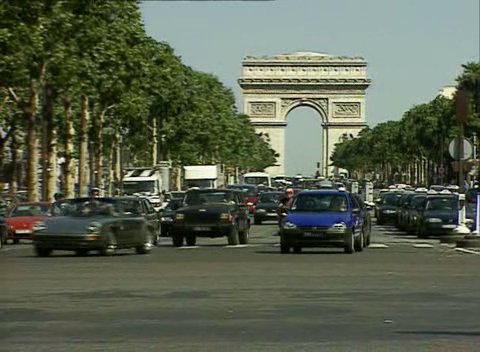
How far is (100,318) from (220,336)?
246cm

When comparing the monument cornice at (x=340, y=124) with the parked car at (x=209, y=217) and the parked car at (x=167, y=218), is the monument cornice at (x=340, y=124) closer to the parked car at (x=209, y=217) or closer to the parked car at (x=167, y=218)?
the parked car at (x=167, y=218)

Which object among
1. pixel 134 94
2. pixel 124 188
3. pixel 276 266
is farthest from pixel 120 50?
pixel 276 266

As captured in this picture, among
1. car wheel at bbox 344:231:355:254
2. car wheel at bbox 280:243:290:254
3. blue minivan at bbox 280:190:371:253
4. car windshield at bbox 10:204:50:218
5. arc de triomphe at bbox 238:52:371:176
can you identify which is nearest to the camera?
blue minivan at bbox 280:190:371:253

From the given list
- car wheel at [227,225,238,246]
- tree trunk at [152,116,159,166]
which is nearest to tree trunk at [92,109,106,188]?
tree trunk at [152,116,159,166]

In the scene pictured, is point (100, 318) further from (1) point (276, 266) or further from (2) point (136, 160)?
(2) point (136, 160)

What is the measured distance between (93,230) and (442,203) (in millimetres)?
20994

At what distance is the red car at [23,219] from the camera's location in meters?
45.9

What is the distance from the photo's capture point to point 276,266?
28.8 m

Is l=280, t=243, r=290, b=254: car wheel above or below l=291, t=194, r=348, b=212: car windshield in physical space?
below

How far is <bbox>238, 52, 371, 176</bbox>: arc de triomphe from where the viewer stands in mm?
182000

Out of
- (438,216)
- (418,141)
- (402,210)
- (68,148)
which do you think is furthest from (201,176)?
(418,141)

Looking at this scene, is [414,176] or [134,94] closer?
[134,94]

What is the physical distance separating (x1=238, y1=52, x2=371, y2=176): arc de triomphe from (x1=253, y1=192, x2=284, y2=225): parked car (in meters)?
108

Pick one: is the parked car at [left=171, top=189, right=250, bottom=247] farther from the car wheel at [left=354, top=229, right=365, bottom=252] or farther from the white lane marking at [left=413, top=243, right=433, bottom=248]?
the white lane marking at [left=413, top=243, right=433, bottom=248]
